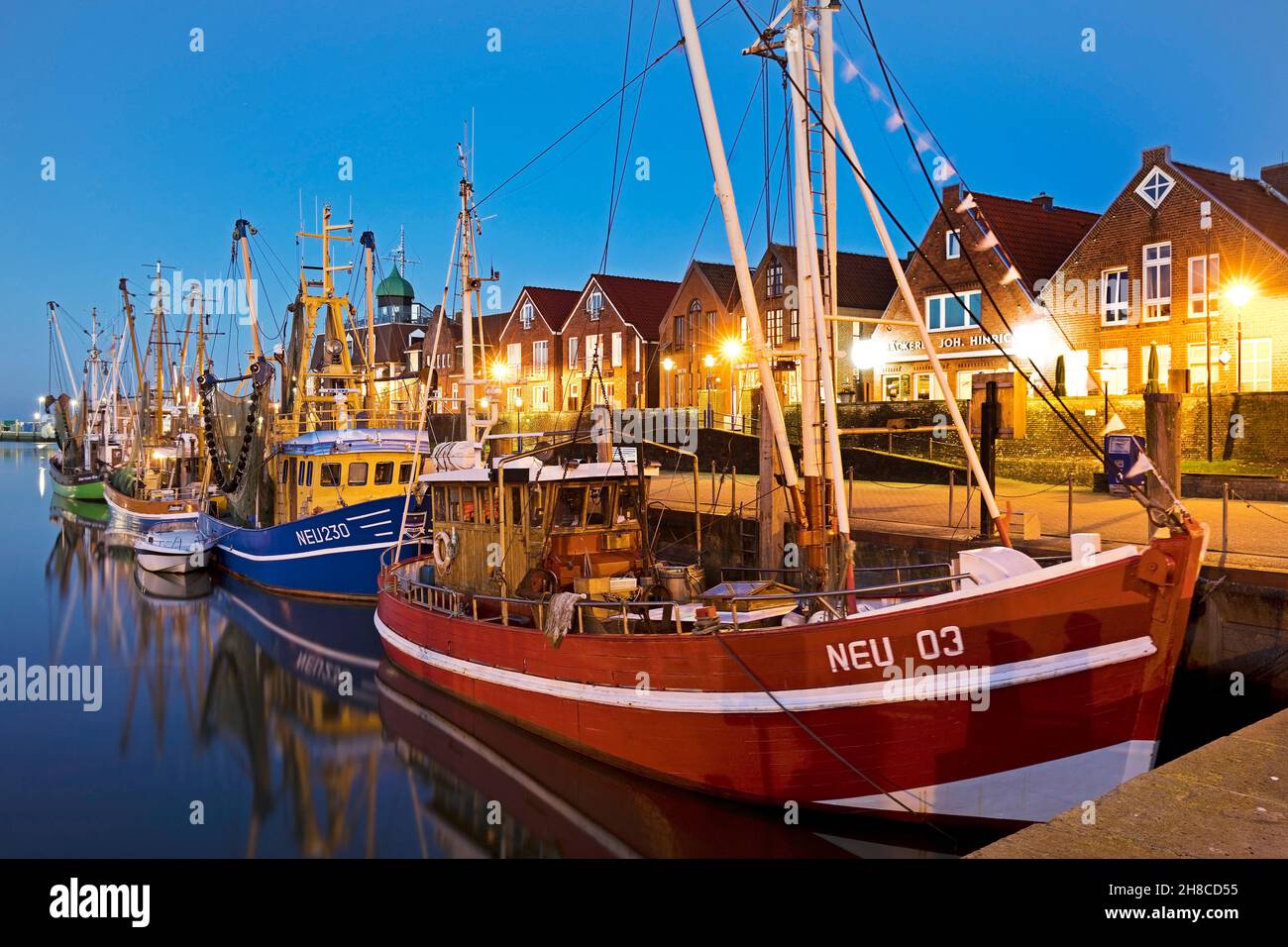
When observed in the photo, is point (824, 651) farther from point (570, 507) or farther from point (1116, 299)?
point (1116, 299)

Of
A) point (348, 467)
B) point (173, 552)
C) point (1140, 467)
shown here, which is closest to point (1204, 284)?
point (1140, 467)

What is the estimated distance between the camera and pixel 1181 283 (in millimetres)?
30391

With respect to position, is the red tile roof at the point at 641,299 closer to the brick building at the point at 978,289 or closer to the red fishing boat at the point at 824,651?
the brick building at the point at 978,289

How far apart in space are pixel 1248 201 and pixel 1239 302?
5.60 metres

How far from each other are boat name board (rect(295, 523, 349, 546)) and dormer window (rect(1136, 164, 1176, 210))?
92.8ft

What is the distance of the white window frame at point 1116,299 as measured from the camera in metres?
32.0

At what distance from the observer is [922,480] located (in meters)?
27.5

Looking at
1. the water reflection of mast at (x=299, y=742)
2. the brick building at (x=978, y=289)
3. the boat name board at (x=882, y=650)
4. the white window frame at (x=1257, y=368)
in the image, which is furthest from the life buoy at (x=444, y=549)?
the white window frame at (x=1257, y=368)

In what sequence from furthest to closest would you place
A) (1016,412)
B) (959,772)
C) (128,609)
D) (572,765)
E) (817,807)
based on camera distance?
(128,609), (1016,412), (572,765), (817,807), (959,772)

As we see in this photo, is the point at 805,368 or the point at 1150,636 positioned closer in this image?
the point at 1150,636

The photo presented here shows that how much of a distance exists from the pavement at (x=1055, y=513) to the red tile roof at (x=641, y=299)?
2582 centimetres
